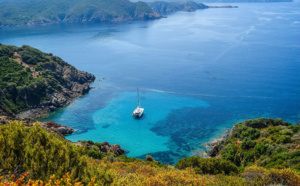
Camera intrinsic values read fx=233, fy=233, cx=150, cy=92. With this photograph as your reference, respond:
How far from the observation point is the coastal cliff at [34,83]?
5816 cm

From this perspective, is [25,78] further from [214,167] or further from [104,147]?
[214,167]

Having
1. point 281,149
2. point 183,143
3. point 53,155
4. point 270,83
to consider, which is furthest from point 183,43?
point 53,155

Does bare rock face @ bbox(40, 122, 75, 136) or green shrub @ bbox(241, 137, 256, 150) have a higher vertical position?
green shrub @ bbox(241, 137, 256, 150)

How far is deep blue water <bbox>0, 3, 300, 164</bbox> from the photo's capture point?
5128 centimetres

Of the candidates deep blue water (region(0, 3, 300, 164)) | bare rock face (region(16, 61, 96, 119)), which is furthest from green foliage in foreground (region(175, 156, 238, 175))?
bare rock face (region(16, 61, 96, 119))

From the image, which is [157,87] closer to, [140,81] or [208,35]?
[140,81]

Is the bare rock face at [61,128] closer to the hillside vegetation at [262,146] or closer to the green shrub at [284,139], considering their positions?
the hillside vegetation at [262,146]

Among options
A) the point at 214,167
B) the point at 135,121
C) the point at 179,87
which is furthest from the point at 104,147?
the point at 179,87

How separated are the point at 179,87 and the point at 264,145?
1621 inches

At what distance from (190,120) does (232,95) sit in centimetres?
1844

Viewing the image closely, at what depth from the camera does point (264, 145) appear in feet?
112

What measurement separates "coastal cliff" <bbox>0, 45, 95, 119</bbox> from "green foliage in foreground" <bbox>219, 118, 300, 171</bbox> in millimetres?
45943

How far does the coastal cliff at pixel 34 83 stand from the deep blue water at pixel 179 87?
494 cm

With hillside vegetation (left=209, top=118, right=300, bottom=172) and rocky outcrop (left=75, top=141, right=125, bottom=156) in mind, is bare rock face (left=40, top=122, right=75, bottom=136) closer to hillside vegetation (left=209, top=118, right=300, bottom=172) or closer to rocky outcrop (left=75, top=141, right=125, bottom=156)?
rocky outcrop (left=75, top=141, right=125, bottom=156)
